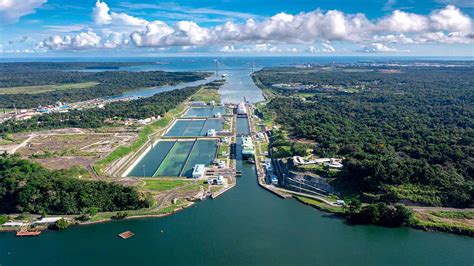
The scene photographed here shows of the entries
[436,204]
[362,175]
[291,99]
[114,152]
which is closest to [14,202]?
[114,152]

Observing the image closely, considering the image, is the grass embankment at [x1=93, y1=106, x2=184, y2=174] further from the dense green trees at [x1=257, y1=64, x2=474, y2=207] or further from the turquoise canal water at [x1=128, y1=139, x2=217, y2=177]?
the dense green trees at [x1=257, y1=64, x2=474, y2=207]

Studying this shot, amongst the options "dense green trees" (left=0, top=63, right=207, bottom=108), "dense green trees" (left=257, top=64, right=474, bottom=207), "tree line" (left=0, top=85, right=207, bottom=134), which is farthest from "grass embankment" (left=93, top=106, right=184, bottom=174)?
"dense green trees" (left=0, top=63, right=207, bottom=108)

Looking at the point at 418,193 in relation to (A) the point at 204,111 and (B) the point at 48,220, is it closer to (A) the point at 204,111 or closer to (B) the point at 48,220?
(B) the point at 48,220

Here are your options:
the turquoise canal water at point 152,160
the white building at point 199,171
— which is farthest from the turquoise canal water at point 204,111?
the white building at point 199,171

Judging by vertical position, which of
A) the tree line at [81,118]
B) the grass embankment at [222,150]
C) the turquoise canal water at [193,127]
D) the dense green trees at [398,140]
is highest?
the dense green trees at [398,140]

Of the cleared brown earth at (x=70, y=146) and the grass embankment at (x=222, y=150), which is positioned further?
the grass embankment at (x=222, y=150)

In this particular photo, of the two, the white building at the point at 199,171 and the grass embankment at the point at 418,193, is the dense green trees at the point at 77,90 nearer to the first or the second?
the white building at the point at 199,171
